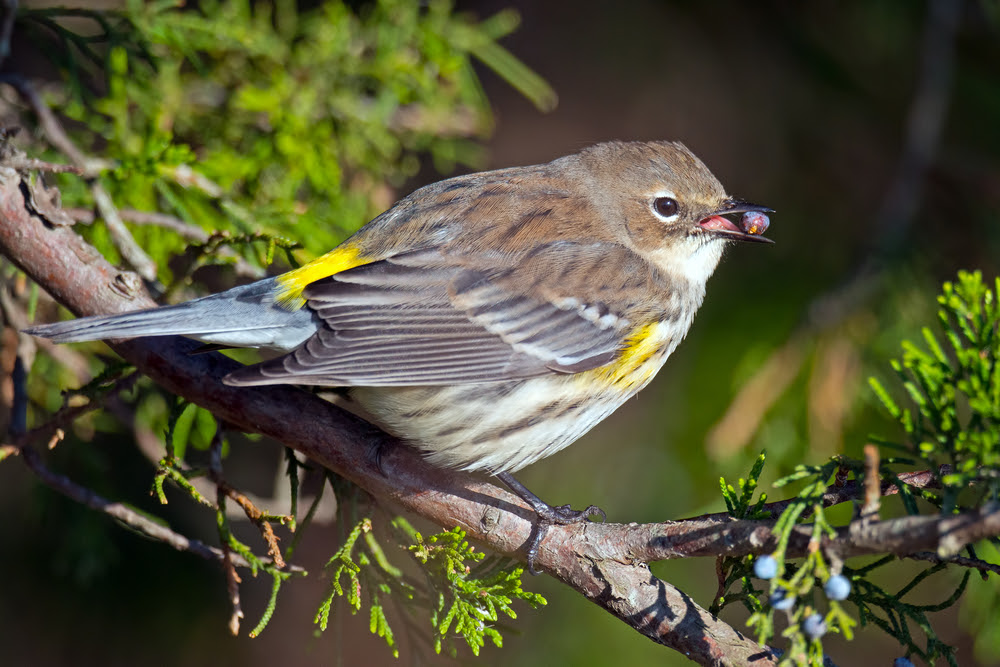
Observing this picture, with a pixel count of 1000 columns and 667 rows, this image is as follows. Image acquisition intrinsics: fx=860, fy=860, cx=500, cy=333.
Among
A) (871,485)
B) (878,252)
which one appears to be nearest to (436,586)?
(871,485)

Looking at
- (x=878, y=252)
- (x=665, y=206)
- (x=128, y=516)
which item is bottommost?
(x=128, y=516)

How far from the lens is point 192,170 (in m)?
2.83

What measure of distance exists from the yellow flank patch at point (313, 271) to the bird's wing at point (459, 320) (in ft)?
0.19

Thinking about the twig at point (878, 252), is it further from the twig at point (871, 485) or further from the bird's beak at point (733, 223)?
the twig at point (871, 485)

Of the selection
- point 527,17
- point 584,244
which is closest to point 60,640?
point 584,244

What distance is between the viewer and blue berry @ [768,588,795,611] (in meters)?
1.47

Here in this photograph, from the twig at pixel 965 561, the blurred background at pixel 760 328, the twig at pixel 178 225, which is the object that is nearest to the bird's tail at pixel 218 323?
the twig at pixel 178 225

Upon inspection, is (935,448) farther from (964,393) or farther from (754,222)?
(754,222)

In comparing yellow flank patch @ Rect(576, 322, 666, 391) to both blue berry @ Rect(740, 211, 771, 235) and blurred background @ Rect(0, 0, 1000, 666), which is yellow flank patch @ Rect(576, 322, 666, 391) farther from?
blurred background @ Rect(0, 0, 1000, 666)

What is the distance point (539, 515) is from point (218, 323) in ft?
3.24

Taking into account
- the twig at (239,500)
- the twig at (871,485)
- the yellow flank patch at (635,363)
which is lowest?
the twig at (239,500)

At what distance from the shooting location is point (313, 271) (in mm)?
2627

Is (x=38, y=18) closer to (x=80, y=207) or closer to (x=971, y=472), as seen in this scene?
(x=80, y=207)

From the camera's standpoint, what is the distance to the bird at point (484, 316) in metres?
2.39
